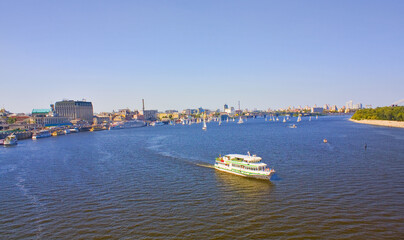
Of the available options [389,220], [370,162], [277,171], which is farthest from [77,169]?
[370,162]

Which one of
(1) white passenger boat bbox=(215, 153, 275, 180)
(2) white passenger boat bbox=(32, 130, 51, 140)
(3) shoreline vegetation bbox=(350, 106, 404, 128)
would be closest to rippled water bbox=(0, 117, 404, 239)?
(1) white passenger boat bbox=(215, 153, 275, 180)

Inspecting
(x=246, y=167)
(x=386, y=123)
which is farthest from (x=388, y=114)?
→ (x=246, y=167)

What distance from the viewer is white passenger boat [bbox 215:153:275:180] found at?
39322 mm

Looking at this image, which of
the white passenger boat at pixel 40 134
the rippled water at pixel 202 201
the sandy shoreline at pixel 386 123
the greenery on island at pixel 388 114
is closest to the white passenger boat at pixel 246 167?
the rippled water at pixel 202 201

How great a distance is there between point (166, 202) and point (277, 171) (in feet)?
70.2

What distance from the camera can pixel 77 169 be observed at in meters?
49.4

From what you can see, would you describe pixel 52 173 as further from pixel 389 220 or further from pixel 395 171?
pixel 395 171

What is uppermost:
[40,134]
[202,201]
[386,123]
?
[40,134]

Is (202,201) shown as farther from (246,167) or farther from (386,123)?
(386,123)

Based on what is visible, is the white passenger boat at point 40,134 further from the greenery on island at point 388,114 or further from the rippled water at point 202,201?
the greenery on island at point 388,114

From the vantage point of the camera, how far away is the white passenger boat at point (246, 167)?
129 ft

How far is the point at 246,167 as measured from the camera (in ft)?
138

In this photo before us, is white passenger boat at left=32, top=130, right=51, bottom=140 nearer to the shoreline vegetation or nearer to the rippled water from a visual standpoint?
the rippled water

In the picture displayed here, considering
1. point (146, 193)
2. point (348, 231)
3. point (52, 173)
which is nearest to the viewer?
point (348, 231)
